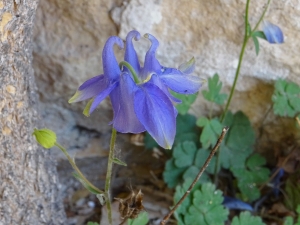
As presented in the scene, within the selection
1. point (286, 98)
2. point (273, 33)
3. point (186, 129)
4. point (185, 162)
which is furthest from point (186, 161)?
point (273, 33)

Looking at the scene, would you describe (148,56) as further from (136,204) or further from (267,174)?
(267,174)

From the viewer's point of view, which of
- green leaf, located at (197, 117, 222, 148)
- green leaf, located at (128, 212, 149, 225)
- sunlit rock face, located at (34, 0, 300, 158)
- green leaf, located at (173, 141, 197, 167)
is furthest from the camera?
green leaf, located at (173, 141, 197, 167)

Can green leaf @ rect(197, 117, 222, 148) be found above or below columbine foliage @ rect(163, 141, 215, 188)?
above

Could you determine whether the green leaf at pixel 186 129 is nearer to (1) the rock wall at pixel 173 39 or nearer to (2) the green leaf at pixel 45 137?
(1) the rock wall at pixel 173 39

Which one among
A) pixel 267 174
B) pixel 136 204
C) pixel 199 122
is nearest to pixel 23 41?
pixel 136 204

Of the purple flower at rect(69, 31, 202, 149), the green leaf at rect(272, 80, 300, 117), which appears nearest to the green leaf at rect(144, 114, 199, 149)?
the green leaf at rect(272, 80, 300, 117)

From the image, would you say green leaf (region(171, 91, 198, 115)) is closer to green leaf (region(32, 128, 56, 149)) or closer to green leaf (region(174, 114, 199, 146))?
green leaf (region(174, 114, 199, 146))
